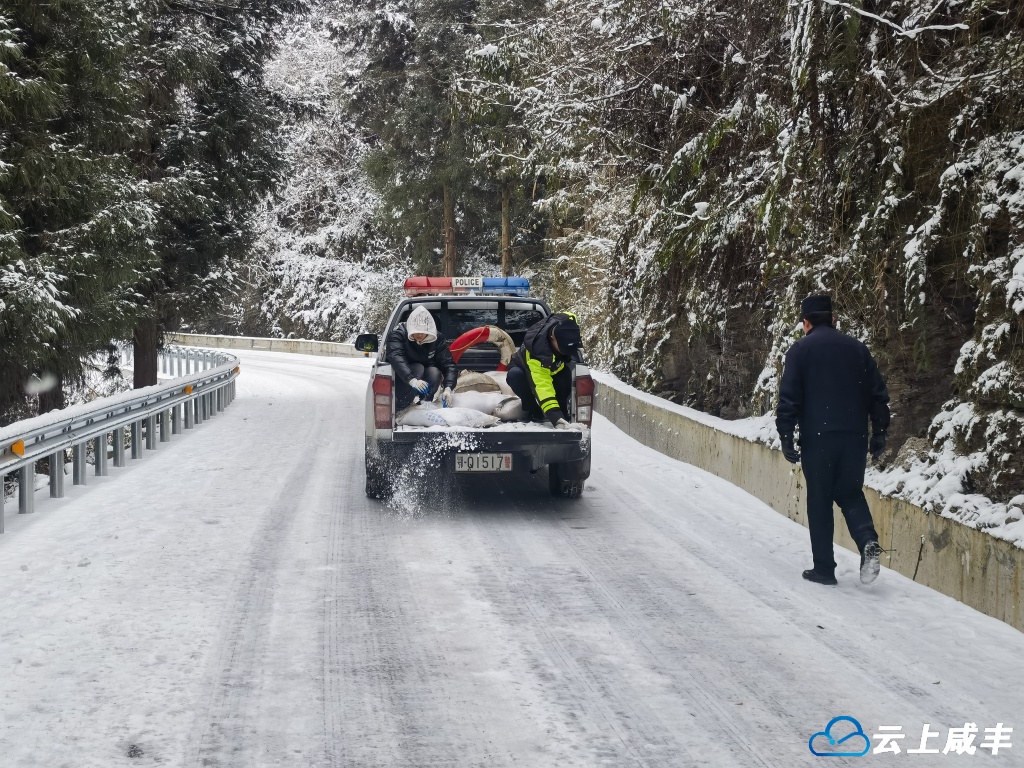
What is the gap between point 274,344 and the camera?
52.4 meters

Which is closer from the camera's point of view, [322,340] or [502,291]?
[502,291]

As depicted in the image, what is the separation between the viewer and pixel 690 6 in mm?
12922

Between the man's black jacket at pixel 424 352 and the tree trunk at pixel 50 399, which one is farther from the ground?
the man's black jacket at pixel 424 352

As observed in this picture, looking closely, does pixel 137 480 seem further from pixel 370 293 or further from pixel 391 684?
pixel 370 293

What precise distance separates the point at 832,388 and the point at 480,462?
3.35 m

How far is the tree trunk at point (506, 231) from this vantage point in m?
37.6

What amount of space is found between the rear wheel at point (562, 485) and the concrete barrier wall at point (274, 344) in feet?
116

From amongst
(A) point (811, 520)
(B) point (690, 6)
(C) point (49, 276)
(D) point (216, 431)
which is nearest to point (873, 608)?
(A) point (811, 520)

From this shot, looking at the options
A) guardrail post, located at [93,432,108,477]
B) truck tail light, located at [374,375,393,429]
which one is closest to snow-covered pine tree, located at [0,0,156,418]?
guardrail post, located at [93,432,108,477]

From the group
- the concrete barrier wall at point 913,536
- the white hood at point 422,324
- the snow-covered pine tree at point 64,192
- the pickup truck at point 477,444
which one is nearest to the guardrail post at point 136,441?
the snow-covered pine tree at point 64,192

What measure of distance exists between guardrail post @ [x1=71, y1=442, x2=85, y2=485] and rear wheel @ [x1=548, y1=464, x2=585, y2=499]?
4.71m

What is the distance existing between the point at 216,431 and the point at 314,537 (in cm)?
849

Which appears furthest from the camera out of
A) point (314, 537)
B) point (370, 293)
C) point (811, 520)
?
point (370, 293)

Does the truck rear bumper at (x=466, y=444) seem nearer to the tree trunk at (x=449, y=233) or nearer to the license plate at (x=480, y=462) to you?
the license plate at (x=480, y=462)
